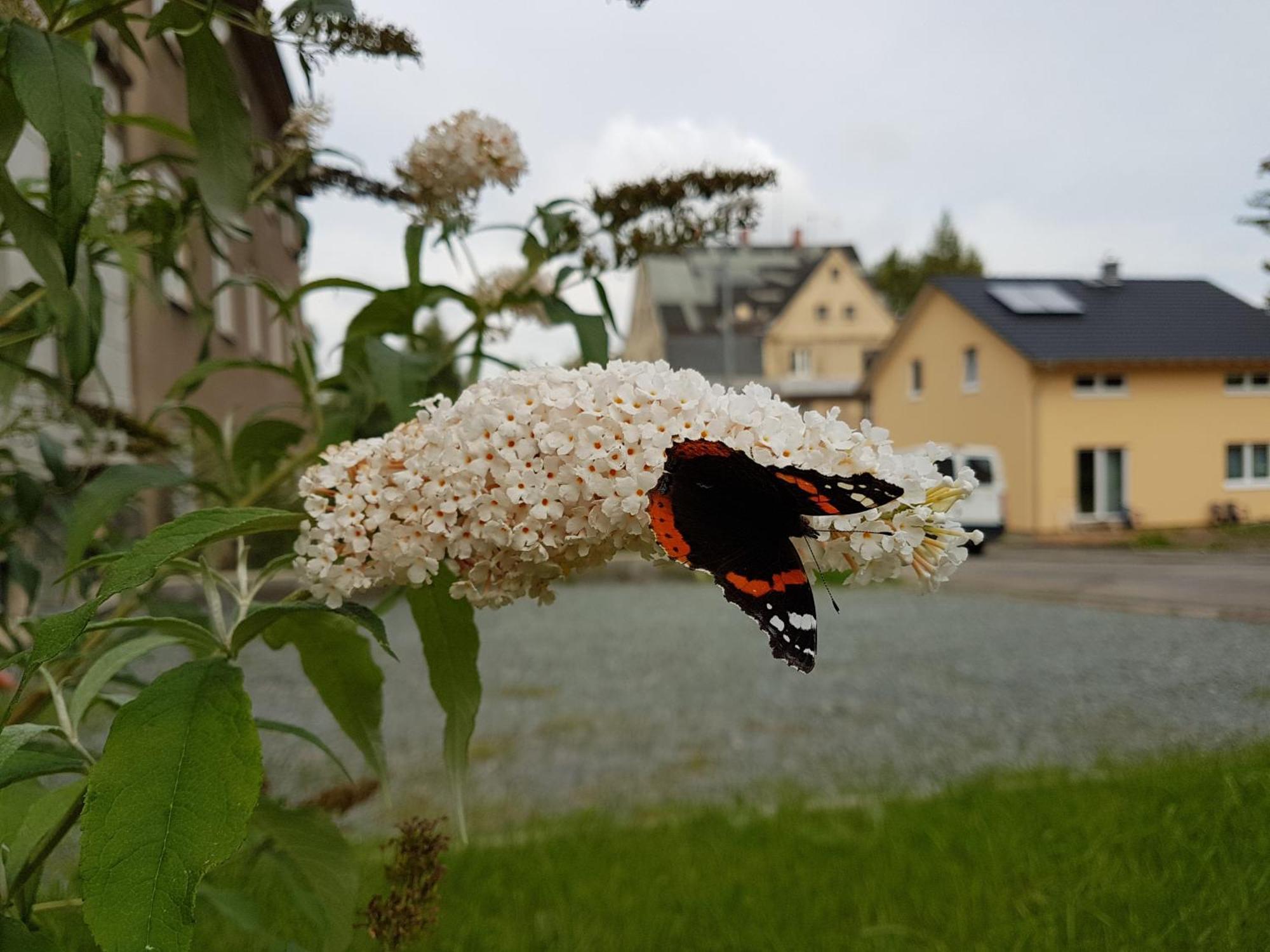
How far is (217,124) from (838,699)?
3094 millimetres

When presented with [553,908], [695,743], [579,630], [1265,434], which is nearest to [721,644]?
[579,630]

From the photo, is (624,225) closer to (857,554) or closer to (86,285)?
(86,285)

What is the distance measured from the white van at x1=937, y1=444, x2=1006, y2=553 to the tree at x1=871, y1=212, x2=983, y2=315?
13.9 m

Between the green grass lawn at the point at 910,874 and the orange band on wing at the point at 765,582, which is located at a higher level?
the orange band on wing at the point at 765,582

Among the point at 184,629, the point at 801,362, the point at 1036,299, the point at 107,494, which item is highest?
the point at 801,362

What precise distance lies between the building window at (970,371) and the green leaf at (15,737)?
5.25 metres

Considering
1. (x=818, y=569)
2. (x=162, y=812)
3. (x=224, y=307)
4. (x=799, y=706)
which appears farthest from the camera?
(x=224, y=307)

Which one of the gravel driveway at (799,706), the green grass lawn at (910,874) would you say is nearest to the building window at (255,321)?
the gravel driveway at (799,706)

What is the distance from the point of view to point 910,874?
1521 mm

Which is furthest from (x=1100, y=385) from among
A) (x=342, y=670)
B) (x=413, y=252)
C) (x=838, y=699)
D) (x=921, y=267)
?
(x=921, y=267)

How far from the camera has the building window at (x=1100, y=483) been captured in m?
1.67

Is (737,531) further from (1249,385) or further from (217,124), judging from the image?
(1249,385)

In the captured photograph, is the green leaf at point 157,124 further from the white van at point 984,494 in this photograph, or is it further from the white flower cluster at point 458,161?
the white van at point 984,494

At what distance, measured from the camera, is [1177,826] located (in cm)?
108
